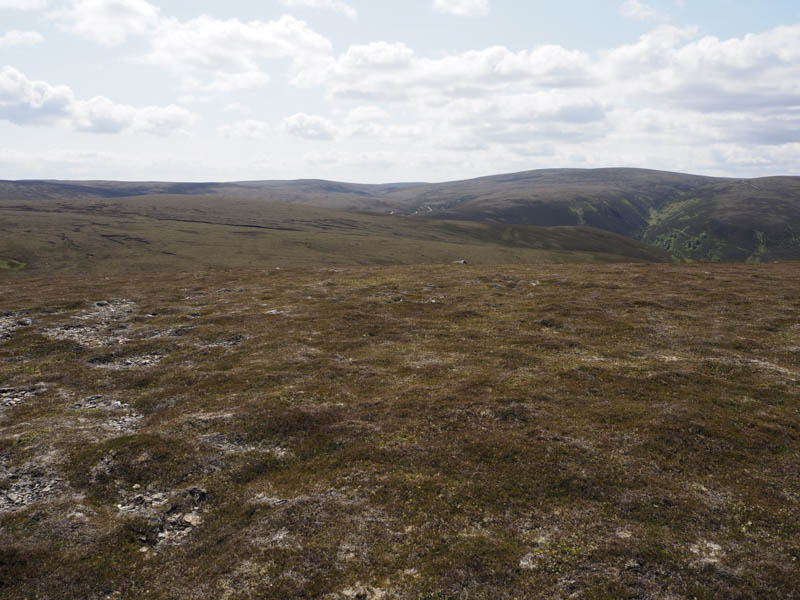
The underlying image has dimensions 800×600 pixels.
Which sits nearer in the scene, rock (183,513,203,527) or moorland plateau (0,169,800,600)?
moorland plateau (0,169,800,600)

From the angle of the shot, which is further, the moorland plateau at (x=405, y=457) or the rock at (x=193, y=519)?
the rock at (x=193, y=519)

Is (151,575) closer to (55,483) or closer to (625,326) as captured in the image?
(55,483)

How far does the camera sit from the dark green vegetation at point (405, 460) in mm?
16312

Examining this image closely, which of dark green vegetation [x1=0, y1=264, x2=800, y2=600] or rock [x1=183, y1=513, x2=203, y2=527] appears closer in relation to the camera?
dark green vegetation [x1=0, y1=264, x2=800, y2=600]

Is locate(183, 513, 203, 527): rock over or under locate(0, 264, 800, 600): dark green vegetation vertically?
under

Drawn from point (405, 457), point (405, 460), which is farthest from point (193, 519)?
point (405, 457)

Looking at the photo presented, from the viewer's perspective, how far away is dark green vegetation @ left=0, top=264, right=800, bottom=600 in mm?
16312

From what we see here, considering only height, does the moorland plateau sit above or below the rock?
above

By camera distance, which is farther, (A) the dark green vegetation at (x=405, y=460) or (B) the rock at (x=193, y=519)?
(B) the rock at (x=193, y=519)

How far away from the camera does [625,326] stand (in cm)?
4681

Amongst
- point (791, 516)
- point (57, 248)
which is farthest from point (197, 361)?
point (57, 248)

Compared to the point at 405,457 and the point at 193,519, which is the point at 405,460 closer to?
the point at 405,457

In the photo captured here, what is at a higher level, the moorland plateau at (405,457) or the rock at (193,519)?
the moorland plateau at (405,457)

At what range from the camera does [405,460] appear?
23.0 metres
